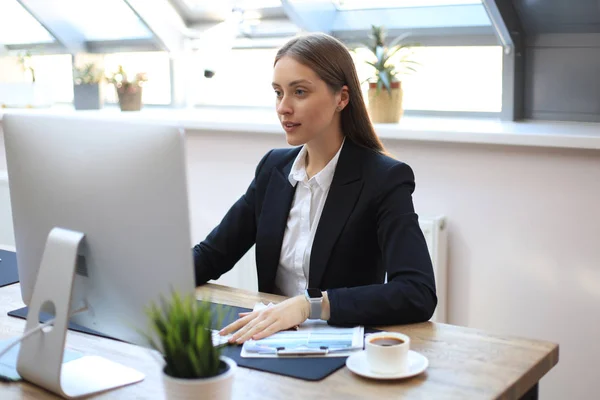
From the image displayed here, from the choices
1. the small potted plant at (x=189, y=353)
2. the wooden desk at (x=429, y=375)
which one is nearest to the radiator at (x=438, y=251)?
the wooden desk at (x=429, y=375)

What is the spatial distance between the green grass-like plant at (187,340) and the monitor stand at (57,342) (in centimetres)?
26

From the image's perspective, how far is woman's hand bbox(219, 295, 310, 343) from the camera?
59.4 inches

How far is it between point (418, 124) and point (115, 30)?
1.84m

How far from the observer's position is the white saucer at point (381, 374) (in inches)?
51.7

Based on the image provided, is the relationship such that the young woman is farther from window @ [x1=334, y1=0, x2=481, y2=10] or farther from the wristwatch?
window @ [x1=334, y1=0, x2=481, y2=10]

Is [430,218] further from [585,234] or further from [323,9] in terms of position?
[323,9]

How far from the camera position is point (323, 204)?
1.92m

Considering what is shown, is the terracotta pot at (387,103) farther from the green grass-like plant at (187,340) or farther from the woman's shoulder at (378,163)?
the green grass-like plant at (187,340)

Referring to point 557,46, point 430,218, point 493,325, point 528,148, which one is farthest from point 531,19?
point 493,325

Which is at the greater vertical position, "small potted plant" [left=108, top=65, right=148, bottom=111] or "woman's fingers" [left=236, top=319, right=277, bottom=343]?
"small potted plant" [left=108, top=65, right=148, bottom=111]

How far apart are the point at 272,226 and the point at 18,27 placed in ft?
9.59

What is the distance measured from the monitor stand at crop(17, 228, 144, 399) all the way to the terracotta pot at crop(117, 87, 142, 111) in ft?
7.86

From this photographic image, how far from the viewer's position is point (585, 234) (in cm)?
238

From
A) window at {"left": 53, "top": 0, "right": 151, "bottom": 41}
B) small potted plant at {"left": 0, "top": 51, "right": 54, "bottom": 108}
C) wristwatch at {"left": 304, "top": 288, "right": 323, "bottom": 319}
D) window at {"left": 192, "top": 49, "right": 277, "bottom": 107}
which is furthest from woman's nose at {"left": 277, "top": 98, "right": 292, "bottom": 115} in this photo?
small potted plant at {"left": 0, "top": 51, "right": 54, "bottom": 108}
